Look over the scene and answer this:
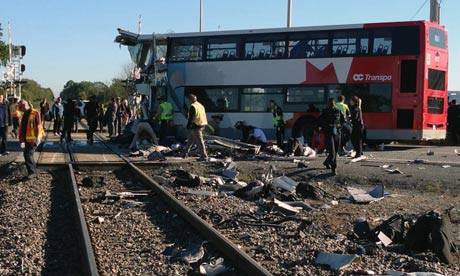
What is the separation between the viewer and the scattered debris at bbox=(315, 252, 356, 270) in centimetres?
592

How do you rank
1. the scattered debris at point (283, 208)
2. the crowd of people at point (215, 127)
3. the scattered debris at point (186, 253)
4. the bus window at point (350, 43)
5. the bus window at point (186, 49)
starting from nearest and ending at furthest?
the scattered debris at point (186, 253), the scattered debris at point (283, 208), the crowd of people at point (215, 127), the bus window at point (350, 43), the bus window at point (186, 49)

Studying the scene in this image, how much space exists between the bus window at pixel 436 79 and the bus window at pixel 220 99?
666 centimetres

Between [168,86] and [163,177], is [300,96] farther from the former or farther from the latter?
[163,177]

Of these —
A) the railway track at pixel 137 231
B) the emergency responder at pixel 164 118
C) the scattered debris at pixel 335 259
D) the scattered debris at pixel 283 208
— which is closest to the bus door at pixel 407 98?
the emergency responder at pixel 164 118

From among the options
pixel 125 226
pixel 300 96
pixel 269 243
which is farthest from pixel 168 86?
pixel 269 243

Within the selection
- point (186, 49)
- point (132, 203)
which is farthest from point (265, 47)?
point (132, 203)

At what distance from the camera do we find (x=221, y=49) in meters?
21.6

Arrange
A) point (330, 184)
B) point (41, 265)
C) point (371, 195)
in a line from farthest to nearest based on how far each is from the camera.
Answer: point (330, 184), point (371, 195), point (41, 265)

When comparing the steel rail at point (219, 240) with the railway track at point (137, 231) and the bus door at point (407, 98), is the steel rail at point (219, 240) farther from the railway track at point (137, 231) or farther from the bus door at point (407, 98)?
the bus door at point (407, 98)

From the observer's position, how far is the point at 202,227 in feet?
24.7

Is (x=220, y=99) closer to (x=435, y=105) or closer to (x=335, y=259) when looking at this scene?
(x=435, y=105)

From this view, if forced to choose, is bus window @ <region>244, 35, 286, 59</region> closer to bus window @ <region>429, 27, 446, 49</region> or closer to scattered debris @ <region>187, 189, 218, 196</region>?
bus window @ <region>429, 27, 446, 49</region>

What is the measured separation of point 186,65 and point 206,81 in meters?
0.99

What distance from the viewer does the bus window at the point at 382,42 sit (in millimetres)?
19484
